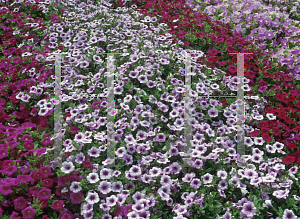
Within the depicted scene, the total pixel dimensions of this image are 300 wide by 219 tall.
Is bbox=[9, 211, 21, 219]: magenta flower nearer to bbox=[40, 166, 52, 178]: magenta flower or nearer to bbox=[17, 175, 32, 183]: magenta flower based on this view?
bbox=[17, 175, 32, 183]: magenta flower

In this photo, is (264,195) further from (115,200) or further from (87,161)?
(87,161)

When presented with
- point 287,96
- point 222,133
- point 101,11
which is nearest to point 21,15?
point 101,11

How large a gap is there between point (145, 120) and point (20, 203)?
1977 mm

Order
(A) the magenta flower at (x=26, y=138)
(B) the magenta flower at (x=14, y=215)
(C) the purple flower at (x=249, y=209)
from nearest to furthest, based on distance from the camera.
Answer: (B) the magenta flower at (x=14, y=215)
(C) the purple flower at (x=249, y=209)
(A) the magenta flower at (x=26, y=138)

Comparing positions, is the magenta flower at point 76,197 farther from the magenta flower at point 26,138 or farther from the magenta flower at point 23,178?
the magenta flower at point 26,138

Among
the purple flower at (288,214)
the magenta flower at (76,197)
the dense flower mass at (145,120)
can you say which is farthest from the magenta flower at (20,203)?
the purple flower at (288,214)

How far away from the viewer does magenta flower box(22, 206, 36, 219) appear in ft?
10.0

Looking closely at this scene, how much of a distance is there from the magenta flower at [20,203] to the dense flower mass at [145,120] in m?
0.01

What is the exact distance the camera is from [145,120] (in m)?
4.23

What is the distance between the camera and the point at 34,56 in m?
5.78

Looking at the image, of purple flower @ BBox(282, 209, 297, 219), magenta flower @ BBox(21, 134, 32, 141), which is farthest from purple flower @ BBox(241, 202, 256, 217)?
magenta flower @ BBox(21, 134, 32, 141)

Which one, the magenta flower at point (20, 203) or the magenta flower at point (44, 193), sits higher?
the magenta flower at point (44, 193)

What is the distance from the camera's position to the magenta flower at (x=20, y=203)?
317cm

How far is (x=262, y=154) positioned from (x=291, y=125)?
1165mm
